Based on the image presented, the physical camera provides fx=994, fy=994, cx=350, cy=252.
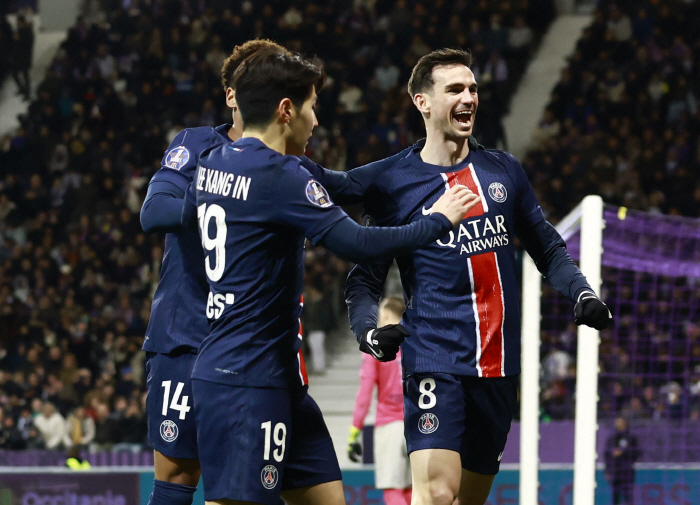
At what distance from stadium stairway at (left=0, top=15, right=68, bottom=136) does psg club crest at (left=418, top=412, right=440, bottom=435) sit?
14758 mm

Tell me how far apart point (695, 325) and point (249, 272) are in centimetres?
866

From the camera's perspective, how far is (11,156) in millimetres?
16422

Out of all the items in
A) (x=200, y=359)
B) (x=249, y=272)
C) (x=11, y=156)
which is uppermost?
(x=11, y=156)

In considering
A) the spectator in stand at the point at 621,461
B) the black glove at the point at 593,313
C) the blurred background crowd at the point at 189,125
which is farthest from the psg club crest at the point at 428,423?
the blurred background crowd at the point at 189,125

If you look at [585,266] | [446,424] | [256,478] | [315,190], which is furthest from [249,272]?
[585,266]

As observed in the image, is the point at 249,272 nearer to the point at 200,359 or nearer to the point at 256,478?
the point at 200,359

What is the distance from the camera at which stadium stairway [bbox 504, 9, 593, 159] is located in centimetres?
1606

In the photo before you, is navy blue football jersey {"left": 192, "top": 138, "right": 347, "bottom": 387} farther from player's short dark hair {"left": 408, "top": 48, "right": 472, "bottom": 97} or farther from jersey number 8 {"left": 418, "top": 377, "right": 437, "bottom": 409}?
player's short dark hair {"left": 408, "top": 48, "right": 472, "bottom": 97}

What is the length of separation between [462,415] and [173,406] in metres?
1.14

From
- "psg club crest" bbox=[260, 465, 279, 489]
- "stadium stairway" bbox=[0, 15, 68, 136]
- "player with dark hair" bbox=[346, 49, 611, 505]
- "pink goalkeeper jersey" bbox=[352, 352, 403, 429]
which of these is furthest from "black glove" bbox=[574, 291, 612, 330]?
"stadium stairway" bbox=[0, 15, 68, 136]

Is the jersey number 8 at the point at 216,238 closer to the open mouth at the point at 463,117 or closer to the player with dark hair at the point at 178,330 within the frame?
the player with dark hair at the point at 178,330

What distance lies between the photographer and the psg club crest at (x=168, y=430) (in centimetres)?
391

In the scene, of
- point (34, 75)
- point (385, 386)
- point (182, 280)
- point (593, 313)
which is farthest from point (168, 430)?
point (34, 75)

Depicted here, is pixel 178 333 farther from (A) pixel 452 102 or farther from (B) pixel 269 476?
(A) pixel 452 102
